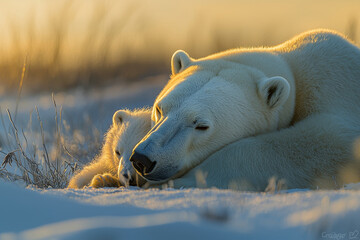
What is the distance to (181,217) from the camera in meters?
1.63

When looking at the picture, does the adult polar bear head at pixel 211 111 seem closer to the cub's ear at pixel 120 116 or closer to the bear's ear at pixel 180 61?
the bear's ear at pixel 180 61

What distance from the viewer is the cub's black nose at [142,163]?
307cm

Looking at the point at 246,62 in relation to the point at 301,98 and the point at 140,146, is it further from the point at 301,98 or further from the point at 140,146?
the point at 140,146

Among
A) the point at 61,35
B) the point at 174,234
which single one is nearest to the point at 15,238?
the point at 174,234

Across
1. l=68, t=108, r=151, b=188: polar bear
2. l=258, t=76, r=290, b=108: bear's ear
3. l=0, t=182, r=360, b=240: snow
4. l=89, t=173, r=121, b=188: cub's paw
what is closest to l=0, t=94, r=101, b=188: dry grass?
l=68, t=108, r=151, b=188: polar bear

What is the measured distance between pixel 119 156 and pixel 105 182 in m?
0.33

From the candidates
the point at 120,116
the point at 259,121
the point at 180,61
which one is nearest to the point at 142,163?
the point at 259,121

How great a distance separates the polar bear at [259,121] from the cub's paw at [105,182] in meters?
0.44

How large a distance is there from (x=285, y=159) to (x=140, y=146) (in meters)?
0.91

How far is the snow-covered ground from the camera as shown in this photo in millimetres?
Answer: 1500

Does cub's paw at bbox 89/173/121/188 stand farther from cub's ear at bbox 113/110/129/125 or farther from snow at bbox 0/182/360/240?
snow at bbox 0/182/360/240

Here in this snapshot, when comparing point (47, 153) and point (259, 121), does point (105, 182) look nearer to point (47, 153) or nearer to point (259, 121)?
point (47, 153)

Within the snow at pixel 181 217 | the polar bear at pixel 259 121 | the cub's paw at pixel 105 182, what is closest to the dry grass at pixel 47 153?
the cub's paw at pixel 105 182

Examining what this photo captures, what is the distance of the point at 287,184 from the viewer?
10.6 ft
